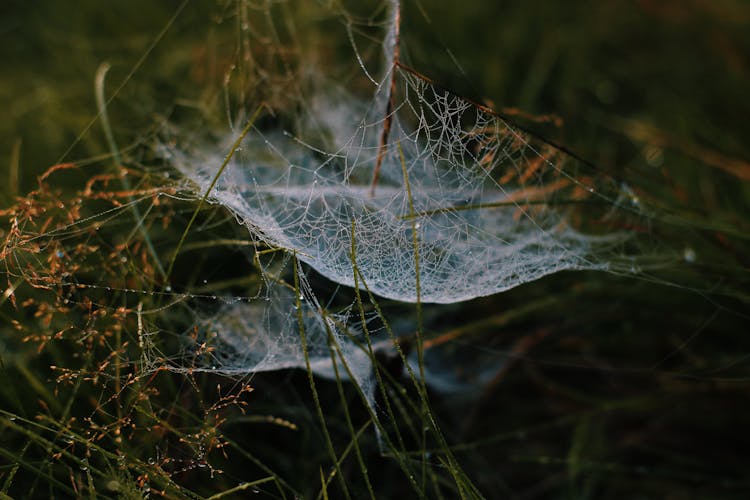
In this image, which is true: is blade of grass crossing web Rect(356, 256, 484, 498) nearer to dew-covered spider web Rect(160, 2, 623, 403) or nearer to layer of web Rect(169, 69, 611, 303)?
dew-covered spider web Rect(160, 2, 623, 403)

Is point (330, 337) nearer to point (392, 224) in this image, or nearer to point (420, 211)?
point (392, 224)

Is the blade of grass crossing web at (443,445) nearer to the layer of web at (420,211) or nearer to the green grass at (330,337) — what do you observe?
the green grass at (330,337)

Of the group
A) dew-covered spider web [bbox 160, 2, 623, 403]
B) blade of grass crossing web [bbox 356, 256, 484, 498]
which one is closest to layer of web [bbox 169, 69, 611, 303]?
dew-covered spider web [bbox 160, 2, 623, 403]

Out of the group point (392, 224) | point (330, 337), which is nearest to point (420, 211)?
point (392, 224)

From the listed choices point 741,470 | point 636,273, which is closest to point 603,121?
point 636,273

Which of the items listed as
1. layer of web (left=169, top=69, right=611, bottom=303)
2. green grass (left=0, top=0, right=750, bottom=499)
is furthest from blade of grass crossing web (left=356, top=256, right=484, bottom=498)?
layer of web (left=169, top=69, right=611, bottom=303)

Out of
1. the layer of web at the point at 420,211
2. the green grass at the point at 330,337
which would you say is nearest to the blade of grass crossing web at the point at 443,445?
the green grass at the point at 330,337

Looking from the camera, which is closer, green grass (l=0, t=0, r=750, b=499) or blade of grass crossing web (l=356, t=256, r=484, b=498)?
blade of grass crossing web (l=356, t=256, r=484, b=498)

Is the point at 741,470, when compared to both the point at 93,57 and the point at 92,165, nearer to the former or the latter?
the point at 92,165

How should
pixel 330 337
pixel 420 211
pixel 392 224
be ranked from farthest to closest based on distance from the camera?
pixel 420 211 → pixel 392 224 → pixel 330 337
